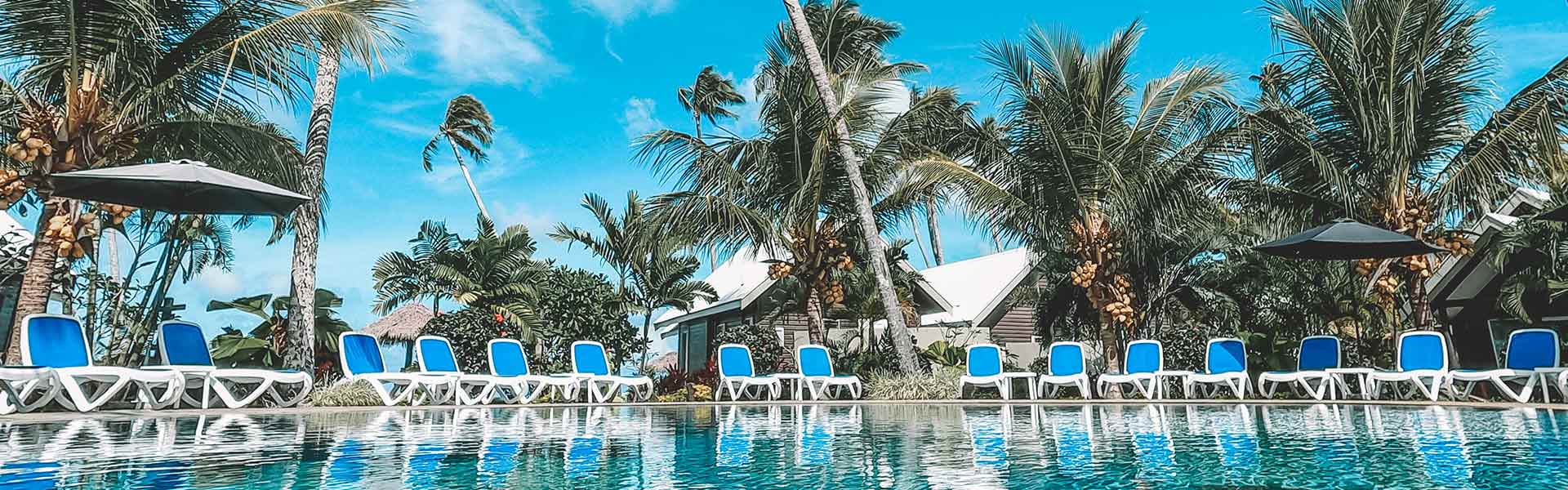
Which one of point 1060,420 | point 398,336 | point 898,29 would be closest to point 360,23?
point 1060,420

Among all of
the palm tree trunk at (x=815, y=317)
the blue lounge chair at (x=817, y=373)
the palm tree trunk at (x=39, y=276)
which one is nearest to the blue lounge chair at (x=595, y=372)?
the blue lounge chair at (x=817, y=373)

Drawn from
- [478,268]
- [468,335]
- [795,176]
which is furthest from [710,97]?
[795,176]

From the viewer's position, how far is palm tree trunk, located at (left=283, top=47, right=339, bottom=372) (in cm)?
1318

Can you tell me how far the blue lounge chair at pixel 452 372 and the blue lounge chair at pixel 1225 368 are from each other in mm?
8972

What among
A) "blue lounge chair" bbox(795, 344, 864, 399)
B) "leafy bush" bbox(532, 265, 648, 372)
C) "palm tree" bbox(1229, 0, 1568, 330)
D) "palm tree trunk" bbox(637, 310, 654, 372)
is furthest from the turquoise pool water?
"palm tree trunk" bbox(637, 310, 654, 372)

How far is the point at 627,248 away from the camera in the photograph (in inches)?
880

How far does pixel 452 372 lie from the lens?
1241 centimetres

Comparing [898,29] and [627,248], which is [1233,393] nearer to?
[627,248]

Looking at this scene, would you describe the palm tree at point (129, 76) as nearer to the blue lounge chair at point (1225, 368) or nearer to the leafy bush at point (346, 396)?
the leafy bush at point (346, 396)

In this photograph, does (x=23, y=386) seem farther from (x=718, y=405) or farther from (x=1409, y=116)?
(x=1409, y=116)

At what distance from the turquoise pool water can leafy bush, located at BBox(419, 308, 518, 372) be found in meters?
9.39

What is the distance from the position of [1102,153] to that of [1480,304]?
29.5ft

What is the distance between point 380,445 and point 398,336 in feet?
72.4

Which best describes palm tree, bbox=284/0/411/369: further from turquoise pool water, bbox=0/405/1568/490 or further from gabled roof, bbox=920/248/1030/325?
gabled roof, bbox=920/248/1030/325
